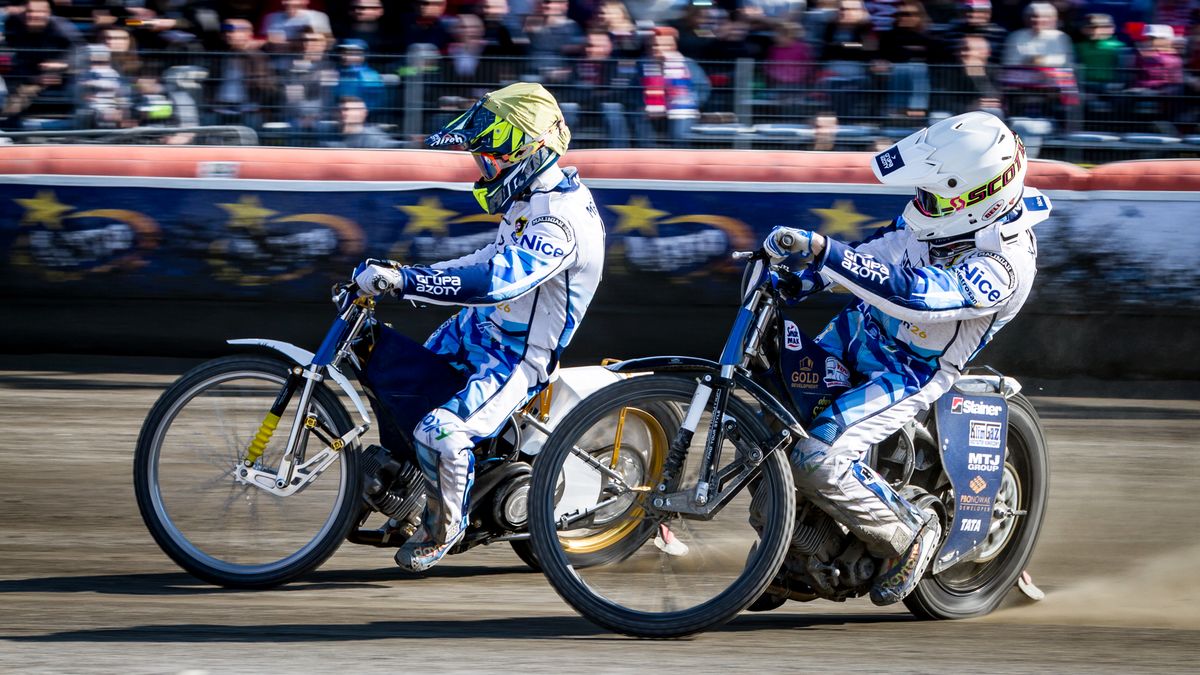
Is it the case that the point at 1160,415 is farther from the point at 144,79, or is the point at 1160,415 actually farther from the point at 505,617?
the point at 144,79

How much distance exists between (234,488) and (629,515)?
4.77 feet

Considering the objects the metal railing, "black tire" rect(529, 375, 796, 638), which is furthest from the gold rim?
the metal railing

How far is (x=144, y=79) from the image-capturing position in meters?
11.3

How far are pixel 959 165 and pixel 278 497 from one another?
2.65 metres

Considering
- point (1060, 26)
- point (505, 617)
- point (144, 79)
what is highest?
point (1060, 26)

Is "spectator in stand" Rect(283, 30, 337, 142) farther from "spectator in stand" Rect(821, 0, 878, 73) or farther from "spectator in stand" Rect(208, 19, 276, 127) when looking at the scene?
"spectator in stand" Rect(821, 0, 878, 73)

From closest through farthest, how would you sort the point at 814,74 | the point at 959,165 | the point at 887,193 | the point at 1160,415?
the point at 959,165, the point at 1160,415, the point at 887,193, the point at 814,74

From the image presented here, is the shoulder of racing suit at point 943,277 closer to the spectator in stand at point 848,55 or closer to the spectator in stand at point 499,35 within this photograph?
the spectator in stand at point 848,55

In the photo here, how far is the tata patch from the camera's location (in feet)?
15.9

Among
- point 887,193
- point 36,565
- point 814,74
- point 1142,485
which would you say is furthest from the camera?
point 814,74

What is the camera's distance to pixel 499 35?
465 inches

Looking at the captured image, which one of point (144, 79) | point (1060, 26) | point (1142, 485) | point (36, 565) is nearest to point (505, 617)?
point (36, 565)

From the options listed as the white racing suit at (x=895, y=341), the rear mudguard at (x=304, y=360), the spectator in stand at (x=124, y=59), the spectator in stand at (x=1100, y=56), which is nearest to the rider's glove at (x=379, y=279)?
the rear mudguard at (x=304, y=360)

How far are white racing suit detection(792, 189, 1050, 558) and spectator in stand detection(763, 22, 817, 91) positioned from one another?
6030 millimetres
